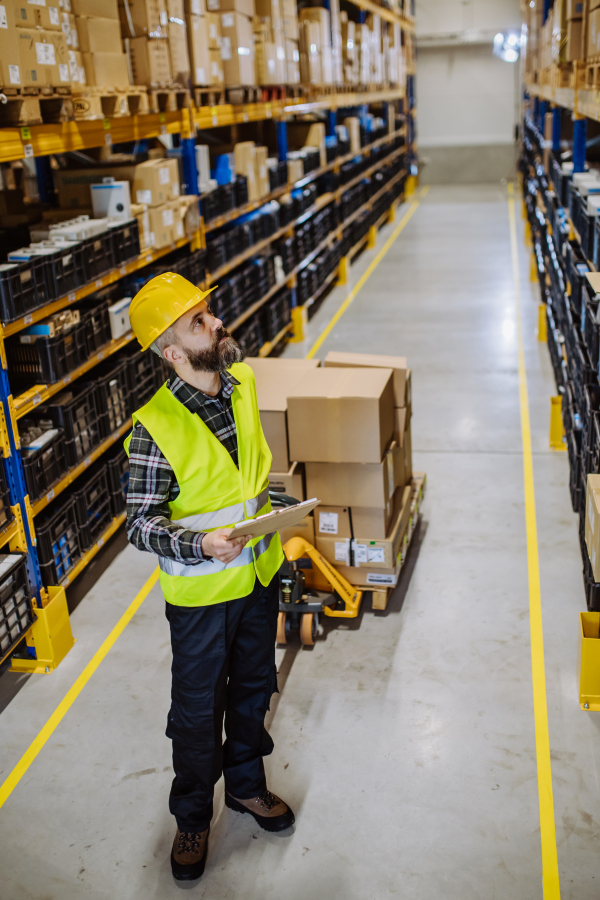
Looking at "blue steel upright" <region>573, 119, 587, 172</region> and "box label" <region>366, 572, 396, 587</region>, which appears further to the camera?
"blue steel upright" <region>573, 119, 587, 172</region>

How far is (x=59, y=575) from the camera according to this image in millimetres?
4496

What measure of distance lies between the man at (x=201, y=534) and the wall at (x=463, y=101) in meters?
23.3

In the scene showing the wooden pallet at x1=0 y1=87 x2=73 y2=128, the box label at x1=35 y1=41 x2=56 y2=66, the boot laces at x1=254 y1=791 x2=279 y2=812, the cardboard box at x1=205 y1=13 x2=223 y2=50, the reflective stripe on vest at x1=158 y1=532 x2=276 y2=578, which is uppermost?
the cardboard box at x1=205 y1=13 x2=223 y2=50

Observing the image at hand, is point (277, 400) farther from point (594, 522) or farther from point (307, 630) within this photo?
point (594, 522)

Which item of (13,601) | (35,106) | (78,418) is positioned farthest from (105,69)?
(13,601)

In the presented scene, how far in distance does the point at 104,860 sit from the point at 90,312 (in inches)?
120

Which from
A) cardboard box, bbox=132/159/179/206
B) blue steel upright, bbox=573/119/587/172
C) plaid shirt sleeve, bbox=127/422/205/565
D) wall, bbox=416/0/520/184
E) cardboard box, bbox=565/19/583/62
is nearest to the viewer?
plaid shirt sleeve, bbox=127/422/205/565

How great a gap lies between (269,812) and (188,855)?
342mm

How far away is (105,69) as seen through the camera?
15.6ft

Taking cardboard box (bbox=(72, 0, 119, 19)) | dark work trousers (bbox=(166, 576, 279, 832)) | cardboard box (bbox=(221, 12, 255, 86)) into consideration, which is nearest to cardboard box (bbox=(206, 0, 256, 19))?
cardboard box (bbox=(221, 12, 255, 86))

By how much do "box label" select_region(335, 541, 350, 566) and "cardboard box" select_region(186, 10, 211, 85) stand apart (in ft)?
13.0

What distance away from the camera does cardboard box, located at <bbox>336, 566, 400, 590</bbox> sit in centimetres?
444

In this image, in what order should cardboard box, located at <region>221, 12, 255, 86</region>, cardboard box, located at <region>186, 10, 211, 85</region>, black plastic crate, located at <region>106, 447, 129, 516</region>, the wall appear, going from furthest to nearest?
the wall < cardboard box, located at <region>221, 12, 255, 86</region> < cardboard box, located at <region>186, 10, 211, 85</region> < black plastic crate, located at <region>106, 447, 129, 516</region>

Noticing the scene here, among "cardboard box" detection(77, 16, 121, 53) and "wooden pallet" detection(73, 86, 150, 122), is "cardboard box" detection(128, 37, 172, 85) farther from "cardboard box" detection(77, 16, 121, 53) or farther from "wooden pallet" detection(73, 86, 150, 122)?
"cardboard box" detection(77, 16, 121, 53)
